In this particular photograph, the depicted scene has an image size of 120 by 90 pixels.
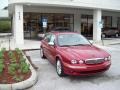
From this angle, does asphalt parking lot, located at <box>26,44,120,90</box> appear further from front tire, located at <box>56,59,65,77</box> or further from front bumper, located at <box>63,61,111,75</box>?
front bumper, located at <box>63,61,111,75</box>

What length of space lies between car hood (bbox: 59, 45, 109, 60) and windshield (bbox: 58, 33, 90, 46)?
0.49 m

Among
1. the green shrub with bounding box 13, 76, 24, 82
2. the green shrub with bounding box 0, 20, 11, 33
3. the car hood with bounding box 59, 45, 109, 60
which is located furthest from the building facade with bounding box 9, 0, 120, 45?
the green shrub with bounding box 0, 20, 11, 33

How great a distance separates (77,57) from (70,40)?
1.86m

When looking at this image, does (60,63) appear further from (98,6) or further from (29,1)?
(98,6)

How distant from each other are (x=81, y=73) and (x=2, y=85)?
2.50 metres

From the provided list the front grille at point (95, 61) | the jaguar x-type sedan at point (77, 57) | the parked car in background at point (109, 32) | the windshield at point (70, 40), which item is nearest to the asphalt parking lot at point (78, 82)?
the jaguar x-type sedan at point (77, 57)

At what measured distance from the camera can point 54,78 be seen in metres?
8.84

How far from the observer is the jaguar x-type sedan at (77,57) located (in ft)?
26.6

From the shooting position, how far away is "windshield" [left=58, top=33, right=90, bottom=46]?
32.0 feet

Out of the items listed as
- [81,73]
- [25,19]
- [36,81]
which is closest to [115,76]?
[81,73]

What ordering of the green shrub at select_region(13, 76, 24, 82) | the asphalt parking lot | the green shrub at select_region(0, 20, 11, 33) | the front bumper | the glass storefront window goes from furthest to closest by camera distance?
the green shrub at select_region(0, 20, 11, 33), the glass storefront window, the front bumper, the green shrub at select_region(13, 76, 24, 82), the asphalt parking lot

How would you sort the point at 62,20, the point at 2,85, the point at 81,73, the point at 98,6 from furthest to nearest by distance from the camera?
the point at 62,20 < the point at 98,6 < the point at 81,73 < the point at 2,85

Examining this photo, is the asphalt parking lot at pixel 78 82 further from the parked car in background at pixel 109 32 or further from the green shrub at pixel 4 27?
the green shrub at pixel 4 27

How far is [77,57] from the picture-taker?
8.22 metres
